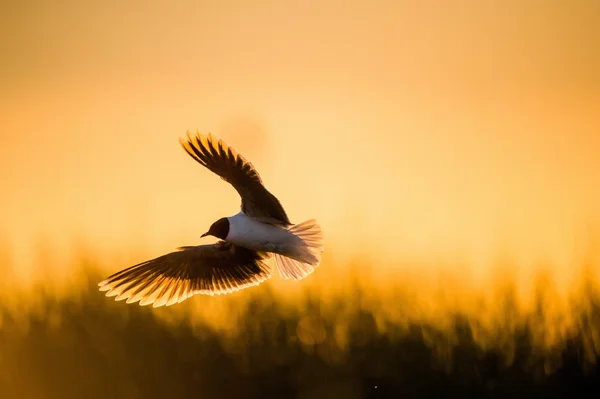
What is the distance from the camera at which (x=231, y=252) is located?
31.7 feet

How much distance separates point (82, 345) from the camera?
11820 mm

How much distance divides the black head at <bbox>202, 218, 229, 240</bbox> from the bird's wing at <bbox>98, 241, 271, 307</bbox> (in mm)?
853

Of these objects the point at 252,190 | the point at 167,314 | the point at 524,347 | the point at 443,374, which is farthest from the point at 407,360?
the point at 252,190

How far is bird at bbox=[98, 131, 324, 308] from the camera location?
27.2 feet

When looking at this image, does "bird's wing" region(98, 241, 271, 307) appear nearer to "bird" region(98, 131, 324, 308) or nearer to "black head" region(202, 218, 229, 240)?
"bird" region(98, 131, 324, 308)

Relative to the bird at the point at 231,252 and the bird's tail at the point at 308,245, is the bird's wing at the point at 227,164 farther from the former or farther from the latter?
the bird's tail at the point at 308,245

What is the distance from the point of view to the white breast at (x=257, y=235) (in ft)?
28.3

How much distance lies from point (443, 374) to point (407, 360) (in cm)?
38

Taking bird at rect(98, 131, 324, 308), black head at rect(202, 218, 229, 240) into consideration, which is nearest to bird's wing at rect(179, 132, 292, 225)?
bird at rect(98, 131, 324, 308)

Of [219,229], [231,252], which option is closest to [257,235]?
[219,229]

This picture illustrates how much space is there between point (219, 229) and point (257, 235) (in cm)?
27

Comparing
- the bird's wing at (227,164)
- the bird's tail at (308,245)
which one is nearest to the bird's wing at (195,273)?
the bird's tail at (308,245)

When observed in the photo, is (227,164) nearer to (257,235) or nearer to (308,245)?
(257,235)

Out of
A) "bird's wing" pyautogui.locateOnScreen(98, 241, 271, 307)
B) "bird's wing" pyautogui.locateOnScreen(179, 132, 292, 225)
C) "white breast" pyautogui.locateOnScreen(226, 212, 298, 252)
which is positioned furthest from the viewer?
"bird's wing" pyautogui.locateOnScreen(98, 241, 271, 307)
